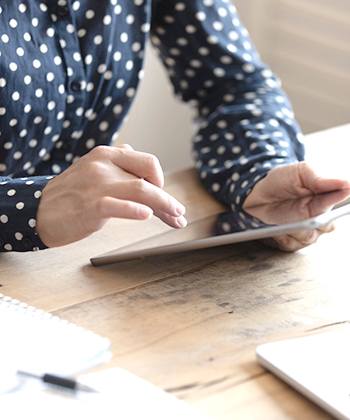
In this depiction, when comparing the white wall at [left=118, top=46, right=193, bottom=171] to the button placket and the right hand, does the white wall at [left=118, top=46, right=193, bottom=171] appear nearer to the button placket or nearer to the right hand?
the button placket

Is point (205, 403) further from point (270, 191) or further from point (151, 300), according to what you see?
point (270, 191)

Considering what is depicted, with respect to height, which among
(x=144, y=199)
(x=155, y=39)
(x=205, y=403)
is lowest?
(x=205, y=403)

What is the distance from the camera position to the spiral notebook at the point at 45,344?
858mm

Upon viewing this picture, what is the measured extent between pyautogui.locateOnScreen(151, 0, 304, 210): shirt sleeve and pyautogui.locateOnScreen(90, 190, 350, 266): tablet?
198 mm

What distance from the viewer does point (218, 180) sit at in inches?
51.6

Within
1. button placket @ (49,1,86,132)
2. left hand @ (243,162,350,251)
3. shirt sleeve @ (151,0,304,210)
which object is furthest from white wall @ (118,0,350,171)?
left hand @ (243,162,350,251)

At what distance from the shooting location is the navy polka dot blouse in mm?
1287

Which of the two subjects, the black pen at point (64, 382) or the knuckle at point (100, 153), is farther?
the knuckle at point (100, 153)

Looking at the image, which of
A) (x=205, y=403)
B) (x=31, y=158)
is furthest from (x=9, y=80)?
(x=205, y=403)

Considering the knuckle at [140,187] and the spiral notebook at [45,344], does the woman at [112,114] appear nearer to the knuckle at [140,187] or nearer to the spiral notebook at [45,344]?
the knuckle at [140,187]

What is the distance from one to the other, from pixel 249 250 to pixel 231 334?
211 millimetres

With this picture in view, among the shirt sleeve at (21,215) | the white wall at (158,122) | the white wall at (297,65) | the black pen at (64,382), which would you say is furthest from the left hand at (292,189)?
the white wall at (158,122)

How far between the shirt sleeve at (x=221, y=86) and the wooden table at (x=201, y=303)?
0.18 meters

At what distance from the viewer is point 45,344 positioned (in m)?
0.89
